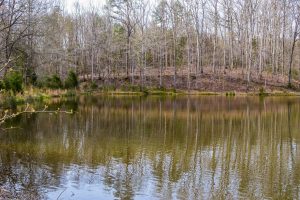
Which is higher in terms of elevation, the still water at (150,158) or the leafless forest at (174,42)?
the leafless forest at (174,42)

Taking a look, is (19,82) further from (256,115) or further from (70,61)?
(70,61)

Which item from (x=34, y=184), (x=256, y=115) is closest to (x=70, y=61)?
(x=256, y=115)

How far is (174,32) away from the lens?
5716 centimetres

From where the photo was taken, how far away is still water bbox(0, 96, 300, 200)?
9.95m

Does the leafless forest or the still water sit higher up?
the leafless forest

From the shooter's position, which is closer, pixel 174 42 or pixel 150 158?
pixel 150 158

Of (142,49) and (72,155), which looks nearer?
(72,155)

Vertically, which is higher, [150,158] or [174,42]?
[174,42]

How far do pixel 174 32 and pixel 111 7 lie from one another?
34.5 ft

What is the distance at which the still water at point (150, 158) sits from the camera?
9.95 meters

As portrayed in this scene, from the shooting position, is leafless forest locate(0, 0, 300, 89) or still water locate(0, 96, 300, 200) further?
leafless forest locate(0, 0, 300, 89)

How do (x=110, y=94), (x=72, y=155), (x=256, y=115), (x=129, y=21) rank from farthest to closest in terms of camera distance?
(x=129, y=21) → (x=110, y=94) → (x=256, y=115) → (x=72, y=155)

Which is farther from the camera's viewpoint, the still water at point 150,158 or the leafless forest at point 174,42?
the leafless forest at point 174,42

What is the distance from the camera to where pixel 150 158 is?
13.4 meters
